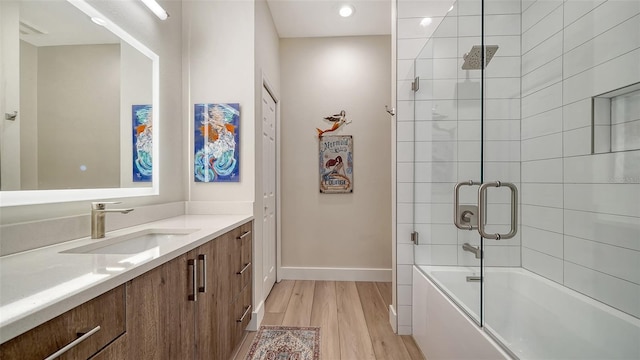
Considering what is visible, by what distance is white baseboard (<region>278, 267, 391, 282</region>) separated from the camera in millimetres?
2888

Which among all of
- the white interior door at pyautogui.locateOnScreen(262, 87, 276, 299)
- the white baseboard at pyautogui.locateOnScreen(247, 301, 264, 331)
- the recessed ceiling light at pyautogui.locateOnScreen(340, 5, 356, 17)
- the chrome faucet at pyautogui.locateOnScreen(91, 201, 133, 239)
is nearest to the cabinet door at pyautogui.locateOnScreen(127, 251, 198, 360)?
the chrome faucet at pyautogui.locateOnScreen(91, 201, 133, 239)

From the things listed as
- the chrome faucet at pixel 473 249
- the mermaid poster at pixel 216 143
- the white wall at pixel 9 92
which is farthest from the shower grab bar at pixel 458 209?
the white wall at pixel 9 92

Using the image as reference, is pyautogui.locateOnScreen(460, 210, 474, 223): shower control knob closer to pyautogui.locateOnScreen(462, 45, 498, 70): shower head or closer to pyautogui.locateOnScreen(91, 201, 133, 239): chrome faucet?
pyautogui.locateOnScreen(462, 45, 498, 70): shower head

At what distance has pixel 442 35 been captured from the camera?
1769 mm

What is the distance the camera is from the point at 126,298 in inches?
27.9

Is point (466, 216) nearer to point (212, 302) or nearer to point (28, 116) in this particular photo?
point (212, 302)

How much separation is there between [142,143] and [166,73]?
59cm

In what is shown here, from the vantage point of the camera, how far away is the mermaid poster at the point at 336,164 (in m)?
2.93

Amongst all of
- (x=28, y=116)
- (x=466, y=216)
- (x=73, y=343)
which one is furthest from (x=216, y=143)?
(x=466, y=216)

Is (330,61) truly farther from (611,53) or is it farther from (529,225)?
(529,225)

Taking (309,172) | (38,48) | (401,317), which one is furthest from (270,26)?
(401,317)

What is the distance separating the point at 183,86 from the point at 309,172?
1.54 meters

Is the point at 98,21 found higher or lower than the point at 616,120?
higher

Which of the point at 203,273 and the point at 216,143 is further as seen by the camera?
the point at 216,143
